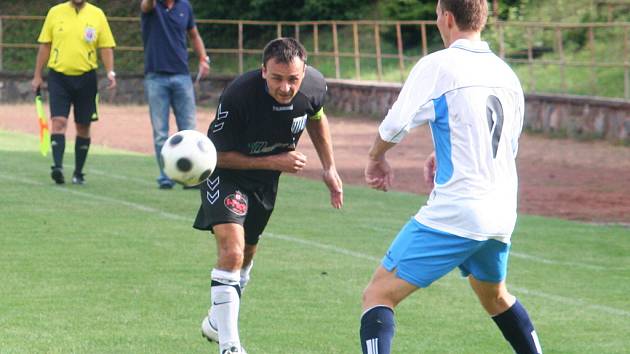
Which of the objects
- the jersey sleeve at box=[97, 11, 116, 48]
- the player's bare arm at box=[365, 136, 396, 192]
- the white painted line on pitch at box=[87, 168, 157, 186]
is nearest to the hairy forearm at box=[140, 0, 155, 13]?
the jersey sleeve at box=[97, 11, 116, 48]

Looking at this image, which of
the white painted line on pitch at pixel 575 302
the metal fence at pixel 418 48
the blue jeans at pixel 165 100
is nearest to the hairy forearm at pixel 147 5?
the blue jeans at pixel 165 100

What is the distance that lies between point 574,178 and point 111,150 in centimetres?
735

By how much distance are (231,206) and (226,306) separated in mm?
541

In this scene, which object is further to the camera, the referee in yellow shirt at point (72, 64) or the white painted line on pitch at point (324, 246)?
the referee in yellow shirt at point (72, 64)

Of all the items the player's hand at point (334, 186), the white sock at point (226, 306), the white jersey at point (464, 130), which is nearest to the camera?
the white jersey at point (464, 130)

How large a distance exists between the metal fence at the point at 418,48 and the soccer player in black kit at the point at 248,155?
17696 mm

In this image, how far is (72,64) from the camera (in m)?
14.7

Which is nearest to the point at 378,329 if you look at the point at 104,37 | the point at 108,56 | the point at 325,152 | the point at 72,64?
the point at 325,152

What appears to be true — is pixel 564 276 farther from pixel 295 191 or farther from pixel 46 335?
pixel 295 191

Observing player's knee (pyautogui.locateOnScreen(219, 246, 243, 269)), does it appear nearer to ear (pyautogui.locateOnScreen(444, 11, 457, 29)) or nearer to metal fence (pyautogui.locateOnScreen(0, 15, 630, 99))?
ear (pyautogui.locateOnScreen(444, 11, 457, 29))

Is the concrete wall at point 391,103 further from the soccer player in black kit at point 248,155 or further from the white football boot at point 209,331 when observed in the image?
the white football boot at point 209,331

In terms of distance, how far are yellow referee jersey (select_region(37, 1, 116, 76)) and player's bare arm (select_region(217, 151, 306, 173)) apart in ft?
25.9

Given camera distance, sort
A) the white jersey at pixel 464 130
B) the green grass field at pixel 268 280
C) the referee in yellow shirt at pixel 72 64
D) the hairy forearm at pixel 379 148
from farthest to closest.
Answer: the referee in yellow shirt at pixel 72 64 → the green grass field at pixel 268 280 → the hairy forearm at pixel 379 148 → the white jersey at pixel 464 130

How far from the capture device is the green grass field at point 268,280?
7691mm
